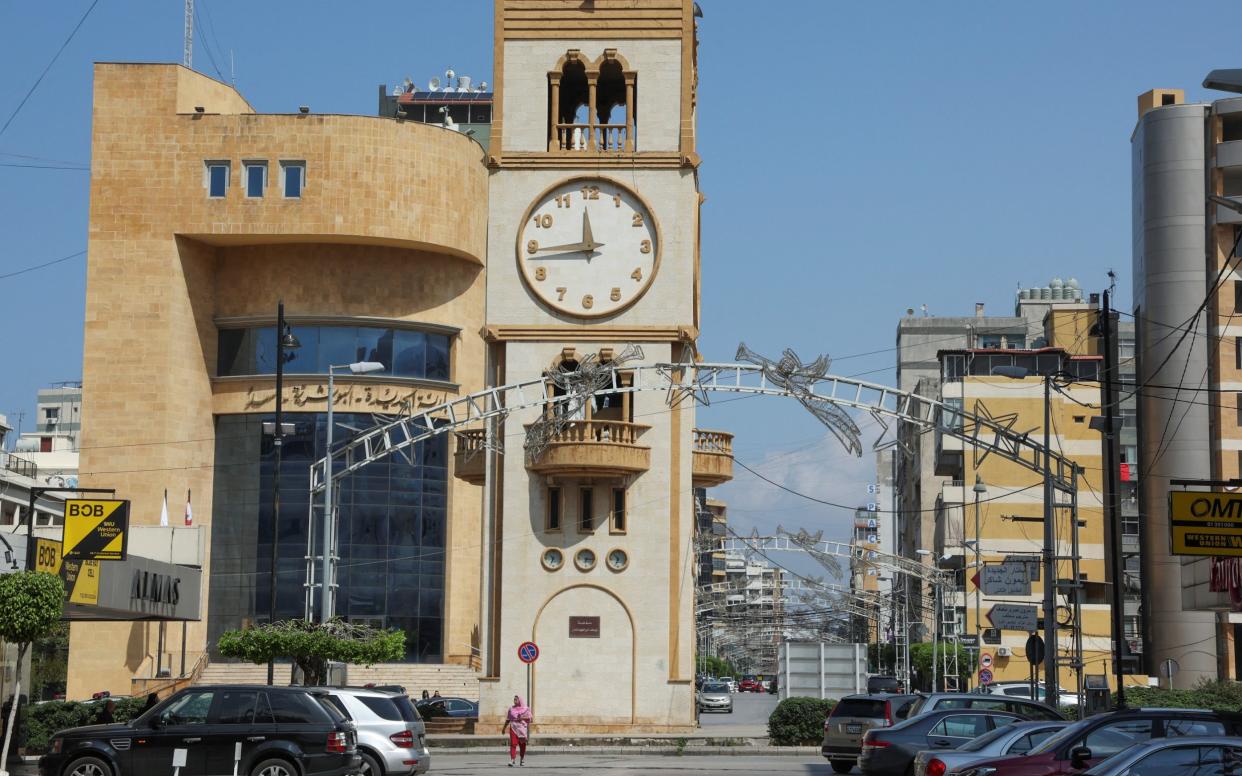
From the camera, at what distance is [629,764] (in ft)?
125

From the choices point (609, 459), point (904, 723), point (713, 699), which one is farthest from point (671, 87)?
point (713, 699)

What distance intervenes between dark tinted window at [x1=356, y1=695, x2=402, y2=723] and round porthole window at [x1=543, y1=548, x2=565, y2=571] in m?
22.8

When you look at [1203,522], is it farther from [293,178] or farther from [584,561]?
[293,178]

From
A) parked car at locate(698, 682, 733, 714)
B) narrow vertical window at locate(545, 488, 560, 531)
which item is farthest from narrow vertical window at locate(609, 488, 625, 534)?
parked car at locate(698, 682, 733, 714)

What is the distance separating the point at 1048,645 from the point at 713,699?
2055 inches

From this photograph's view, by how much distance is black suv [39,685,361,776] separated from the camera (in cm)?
2577

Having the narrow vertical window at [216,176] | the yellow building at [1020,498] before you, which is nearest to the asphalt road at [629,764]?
the narrow vertical window at [216,176]

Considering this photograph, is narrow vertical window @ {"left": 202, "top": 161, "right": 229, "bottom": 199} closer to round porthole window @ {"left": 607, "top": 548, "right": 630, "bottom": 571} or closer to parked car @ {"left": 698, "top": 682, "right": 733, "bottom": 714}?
round porthole window @ {"left": 607, "top": 548, "right": 630, "bottom": 571}

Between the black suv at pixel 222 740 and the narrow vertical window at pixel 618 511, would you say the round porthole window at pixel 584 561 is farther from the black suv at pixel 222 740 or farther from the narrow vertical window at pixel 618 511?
the black suv at pixel 222 740

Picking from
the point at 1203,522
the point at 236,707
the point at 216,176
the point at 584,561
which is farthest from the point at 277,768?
the point at 216,176

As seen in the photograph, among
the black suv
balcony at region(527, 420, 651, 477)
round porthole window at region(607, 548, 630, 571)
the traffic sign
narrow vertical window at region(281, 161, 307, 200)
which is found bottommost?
the black suv

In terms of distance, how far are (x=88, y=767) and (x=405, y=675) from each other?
5044 cm

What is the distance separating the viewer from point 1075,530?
42531 millimetres

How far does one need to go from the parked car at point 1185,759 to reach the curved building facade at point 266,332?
57.1m
